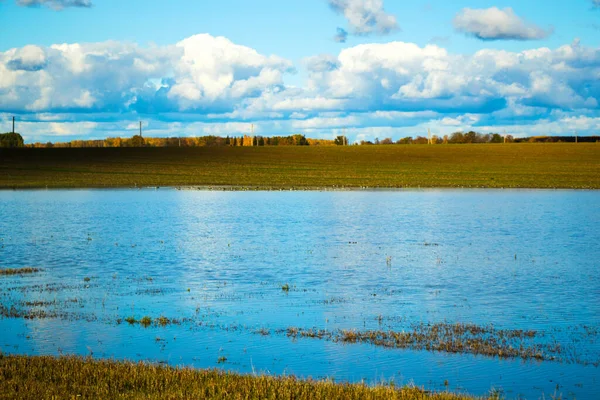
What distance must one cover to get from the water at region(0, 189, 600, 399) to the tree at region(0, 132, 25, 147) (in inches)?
4417

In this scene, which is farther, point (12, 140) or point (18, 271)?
point (12, 140)

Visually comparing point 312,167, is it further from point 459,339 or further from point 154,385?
point 154,385

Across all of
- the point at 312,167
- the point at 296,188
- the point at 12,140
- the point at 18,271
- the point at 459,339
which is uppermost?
the point at 12,140

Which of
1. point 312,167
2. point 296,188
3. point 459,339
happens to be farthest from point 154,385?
point 312,167

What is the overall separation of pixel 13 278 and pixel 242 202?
34.1 metres

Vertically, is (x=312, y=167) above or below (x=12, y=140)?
below

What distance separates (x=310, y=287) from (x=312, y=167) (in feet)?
267

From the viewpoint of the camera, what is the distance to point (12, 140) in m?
156

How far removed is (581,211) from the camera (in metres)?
47.6

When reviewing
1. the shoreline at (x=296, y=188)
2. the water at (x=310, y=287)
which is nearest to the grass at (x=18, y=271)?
the water at (x=310, y=287)

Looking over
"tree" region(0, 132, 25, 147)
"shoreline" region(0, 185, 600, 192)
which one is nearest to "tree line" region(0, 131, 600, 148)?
"tree" region(0, 132, 25, 147)

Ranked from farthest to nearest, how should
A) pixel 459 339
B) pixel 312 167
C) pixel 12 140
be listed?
1. pixel 12 140
2. pixel 312 167
3. pixel 459 339

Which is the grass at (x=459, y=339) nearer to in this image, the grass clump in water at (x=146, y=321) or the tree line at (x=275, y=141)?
the grass clump in water at (x=146, y=321)

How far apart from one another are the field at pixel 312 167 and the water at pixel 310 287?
119ft
